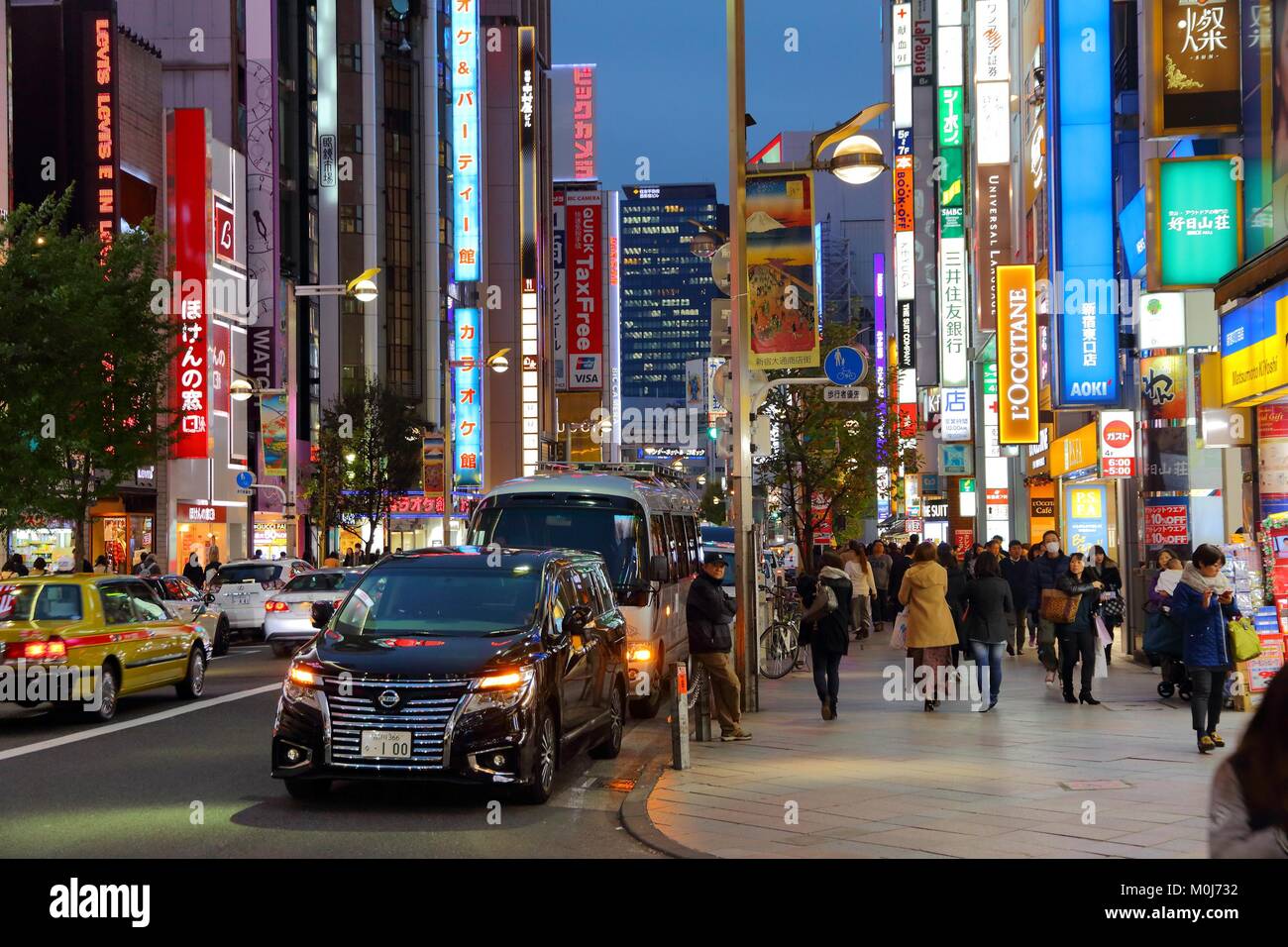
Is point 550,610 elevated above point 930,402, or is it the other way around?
point 930,402

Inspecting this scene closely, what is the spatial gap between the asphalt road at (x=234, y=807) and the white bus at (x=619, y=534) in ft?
5.95

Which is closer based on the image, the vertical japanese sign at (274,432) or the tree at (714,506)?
the vertical japanese sign at (274,432)

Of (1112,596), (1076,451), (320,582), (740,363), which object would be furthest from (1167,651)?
(320,582)

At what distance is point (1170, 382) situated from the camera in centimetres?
2441

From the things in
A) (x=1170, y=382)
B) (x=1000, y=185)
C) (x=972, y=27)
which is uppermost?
(x=972, y=27)

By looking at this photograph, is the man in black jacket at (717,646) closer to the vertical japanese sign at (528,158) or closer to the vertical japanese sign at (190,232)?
the vertical japanese sign at (190,232)

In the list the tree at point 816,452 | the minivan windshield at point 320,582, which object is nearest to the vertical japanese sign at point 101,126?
the tree at point 816,452

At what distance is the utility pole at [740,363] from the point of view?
60.6 feet

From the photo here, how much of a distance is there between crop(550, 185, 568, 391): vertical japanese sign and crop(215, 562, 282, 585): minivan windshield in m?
81.7

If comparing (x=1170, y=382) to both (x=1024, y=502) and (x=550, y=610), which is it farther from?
(x=1024, y=502)

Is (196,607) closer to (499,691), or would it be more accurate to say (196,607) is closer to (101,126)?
(499,691)

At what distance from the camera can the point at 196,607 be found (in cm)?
2697
